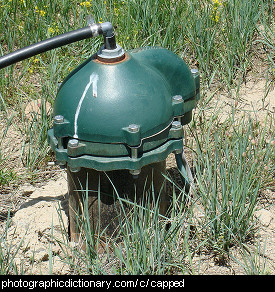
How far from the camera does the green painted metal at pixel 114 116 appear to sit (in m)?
2.37

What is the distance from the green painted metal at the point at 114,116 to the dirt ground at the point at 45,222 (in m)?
0.30

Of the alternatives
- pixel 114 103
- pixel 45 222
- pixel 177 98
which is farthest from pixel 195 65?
pixel 114 103

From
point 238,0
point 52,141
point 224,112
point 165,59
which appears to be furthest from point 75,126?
point 238,0

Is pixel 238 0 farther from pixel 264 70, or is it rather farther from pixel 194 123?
pixel 194 123

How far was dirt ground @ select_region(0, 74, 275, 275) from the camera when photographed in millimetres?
2676

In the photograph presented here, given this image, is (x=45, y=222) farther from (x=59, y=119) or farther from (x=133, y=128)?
(x=133, y=128)

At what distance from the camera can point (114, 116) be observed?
2.36m

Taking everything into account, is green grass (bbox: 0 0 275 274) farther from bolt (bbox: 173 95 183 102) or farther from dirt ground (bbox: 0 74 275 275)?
bolt (bbox: 173 95 183 102)

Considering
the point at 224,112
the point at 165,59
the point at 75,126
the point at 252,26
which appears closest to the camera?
the point at 75,126

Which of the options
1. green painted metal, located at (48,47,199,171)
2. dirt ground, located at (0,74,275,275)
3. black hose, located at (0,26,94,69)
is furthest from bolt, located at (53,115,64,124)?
dirt ground, located at (0,74,275,275)

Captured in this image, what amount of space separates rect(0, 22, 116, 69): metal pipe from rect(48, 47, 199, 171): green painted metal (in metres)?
0.11

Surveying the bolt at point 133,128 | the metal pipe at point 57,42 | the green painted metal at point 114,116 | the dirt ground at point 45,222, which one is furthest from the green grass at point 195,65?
the metal pipe at point 57,42

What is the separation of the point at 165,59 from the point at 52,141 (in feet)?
1.93

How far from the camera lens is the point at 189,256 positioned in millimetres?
2525
